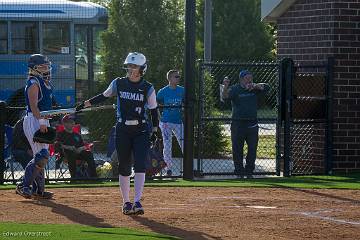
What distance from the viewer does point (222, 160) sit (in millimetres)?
20281

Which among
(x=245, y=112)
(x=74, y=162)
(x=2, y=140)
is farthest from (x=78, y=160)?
(x=245, y=112)

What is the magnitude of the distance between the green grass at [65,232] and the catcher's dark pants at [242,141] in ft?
21.2

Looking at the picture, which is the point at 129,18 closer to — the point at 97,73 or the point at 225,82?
the point at 97,73

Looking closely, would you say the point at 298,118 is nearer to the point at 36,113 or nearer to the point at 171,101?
the point at 171,101

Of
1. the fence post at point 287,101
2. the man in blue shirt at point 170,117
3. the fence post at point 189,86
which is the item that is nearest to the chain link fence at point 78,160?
the man in blue shirt at point 170,117

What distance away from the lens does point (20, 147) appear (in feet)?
52.3

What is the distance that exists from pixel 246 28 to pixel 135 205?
34211mm

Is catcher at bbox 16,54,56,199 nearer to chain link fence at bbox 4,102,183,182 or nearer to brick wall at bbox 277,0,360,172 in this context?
chain link fence at bbox 4,102,183,182

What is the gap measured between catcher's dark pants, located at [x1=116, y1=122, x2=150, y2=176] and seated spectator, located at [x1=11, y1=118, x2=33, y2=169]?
420 cm

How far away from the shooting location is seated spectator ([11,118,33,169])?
15.8 meters

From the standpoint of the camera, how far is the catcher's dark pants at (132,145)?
11.8 m

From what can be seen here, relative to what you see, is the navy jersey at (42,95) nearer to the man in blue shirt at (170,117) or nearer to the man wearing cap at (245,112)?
the man in blue shirt at (170,117)

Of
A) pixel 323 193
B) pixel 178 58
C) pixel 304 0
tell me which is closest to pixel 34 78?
pixel 323 193

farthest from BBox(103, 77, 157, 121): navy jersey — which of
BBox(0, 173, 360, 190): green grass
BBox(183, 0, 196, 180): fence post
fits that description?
BBox(183, 0, 196, 180): fence post
